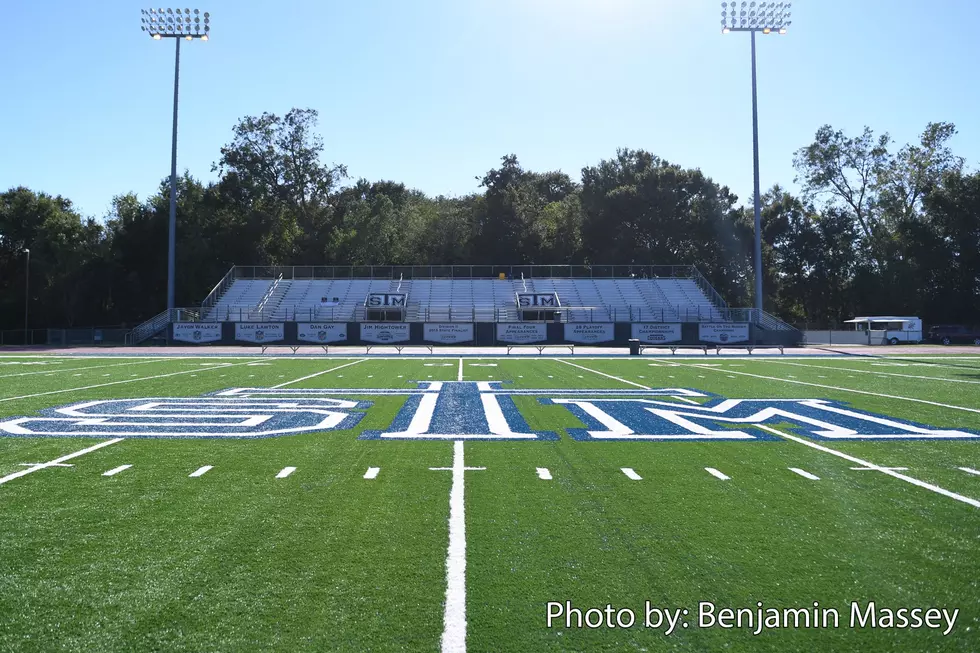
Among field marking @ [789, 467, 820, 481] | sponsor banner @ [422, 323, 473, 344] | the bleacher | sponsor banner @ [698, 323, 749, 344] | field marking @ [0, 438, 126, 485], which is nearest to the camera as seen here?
field marking @ [0, 438, 126, 485]

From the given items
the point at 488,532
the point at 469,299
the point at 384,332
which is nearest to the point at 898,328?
the point at 469,299

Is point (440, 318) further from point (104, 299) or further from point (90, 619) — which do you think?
point (90, 619)

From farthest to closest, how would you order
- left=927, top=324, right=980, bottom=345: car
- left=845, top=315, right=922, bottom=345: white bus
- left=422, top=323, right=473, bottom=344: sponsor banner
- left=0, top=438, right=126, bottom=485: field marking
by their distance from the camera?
left=927, top=324, right=980, bottom=345: car → left=845, top=315, right=922, bottom=345: white bus → left=422, top=323, right=473, bottom=344: sponsor banner → left=0, top=438, right=126, bottom=485: field marking

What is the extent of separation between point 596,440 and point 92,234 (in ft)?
212

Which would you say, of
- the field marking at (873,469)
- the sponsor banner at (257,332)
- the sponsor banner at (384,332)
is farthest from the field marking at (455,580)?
the sponsor banner at (257,332)

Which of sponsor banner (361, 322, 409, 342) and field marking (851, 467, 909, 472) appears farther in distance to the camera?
sponsor banner (361, 322, 409, 342)

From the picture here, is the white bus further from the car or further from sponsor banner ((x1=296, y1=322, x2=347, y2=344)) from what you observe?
sponsor banner ((x1=296, y1=322, x2=347, y2=344))

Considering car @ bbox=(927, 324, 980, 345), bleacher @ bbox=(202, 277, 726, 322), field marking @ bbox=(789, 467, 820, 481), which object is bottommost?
field marking @ bbox=(789, 467, 820, 481)

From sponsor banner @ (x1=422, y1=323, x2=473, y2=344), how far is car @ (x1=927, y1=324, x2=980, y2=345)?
3493cm

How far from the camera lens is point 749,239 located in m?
61.2

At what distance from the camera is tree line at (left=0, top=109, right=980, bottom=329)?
181ft

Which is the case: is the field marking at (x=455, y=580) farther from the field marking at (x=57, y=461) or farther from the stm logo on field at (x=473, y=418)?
the field marking at (x=57, y=461)

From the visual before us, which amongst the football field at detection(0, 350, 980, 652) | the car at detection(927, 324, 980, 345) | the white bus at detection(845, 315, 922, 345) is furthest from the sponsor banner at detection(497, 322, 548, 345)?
the football field at detection(0, 350, 980, 652)

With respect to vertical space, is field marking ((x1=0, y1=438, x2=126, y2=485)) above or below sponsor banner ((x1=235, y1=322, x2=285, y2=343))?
below
